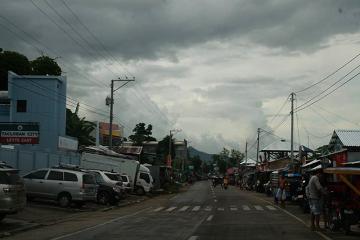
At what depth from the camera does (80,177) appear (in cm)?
2873

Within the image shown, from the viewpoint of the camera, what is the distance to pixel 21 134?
36.2m

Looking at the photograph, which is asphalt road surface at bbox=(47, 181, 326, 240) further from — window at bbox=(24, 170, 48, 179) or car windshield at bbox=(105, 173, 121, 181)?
car windshield at bbox=(105, 173, 121, 181)

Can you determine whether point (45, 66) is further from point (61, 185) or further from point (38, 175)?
point (61, 185)

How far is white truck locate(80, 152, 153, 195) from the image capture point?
44500 mm

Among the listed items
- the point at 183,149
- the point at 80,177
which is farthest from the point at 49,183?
the point at 183,149

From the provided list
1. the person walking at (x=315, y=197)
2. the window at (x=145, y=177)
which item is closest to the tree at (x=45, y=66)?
the window at (x=145, y=177)

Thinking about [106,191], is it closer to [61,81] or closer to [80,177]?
[80,177]

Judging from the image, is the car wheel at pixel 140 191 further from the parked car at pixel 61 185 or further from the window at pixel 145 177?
the parked car at pixel 61 185

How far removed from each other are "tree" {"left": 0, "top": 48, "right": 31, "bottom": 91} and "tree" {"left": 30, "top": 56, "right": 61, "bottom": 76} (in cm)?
278

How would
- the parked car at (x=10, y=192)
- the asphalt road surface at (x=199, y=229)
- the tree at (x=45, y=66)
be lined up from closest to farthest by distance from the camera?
the asphalt road surface at (x=199, y=229), the parked car at (x=10, y=192), the tree at (x=45, y=66)

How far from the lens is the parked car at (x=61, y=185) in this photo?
94.0ft

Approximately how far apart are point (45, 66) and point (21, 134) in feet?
130

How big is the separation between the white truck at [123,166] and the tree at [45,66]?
26236 millimetres

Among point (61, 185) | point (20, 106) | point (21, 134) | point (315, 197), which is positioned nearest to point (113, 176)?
point (21, 134)
